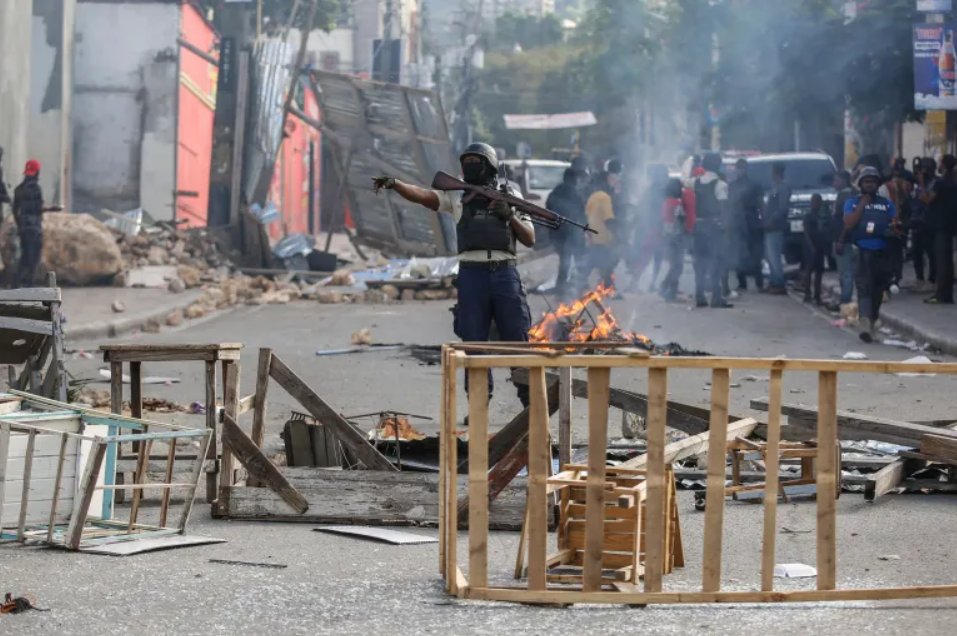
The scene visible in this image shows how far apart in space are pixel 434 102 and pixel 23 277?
31.1 feet

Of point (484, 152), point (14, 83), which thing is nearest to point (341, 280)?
point (14, 83)

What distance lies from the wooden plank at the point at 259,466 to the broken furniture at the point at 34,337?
5.19 feet

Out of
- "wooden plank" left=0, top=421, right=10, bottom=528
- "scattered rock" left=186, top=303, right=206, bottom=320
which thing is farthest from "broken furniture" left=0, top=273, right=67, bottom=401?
"scattered rock" left=186, top=303, right=206, bottom=320

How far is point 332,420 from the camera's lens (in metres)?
7.96

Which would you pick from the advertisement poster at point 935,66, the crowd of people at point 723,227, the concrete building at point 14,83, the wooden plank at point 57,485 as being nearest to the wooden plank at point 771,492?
the wooden plank at point 57,485

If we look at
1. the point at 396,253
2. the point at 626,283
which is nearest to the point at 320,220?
the point at 396,253

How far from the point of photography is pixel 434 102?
2928cm

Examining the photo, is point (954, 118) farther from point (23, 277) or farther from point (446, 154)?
point (23, 277)

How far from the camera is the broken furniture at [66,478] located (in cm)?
654

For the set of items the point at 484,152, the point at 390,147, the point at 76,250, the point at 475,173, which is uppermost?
the point at 390,147

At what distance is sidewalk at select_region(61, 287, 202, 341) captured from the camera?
723 inches

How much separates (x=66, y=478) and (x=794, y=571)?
2.97 meters

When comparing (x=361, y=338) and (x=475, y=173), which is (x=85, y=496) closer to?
(x=475, y=173)

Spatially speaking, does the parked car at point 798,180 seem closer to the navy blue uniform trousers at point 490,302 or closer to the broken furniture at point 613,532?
the navy blue uniform trousers at point 490,302
